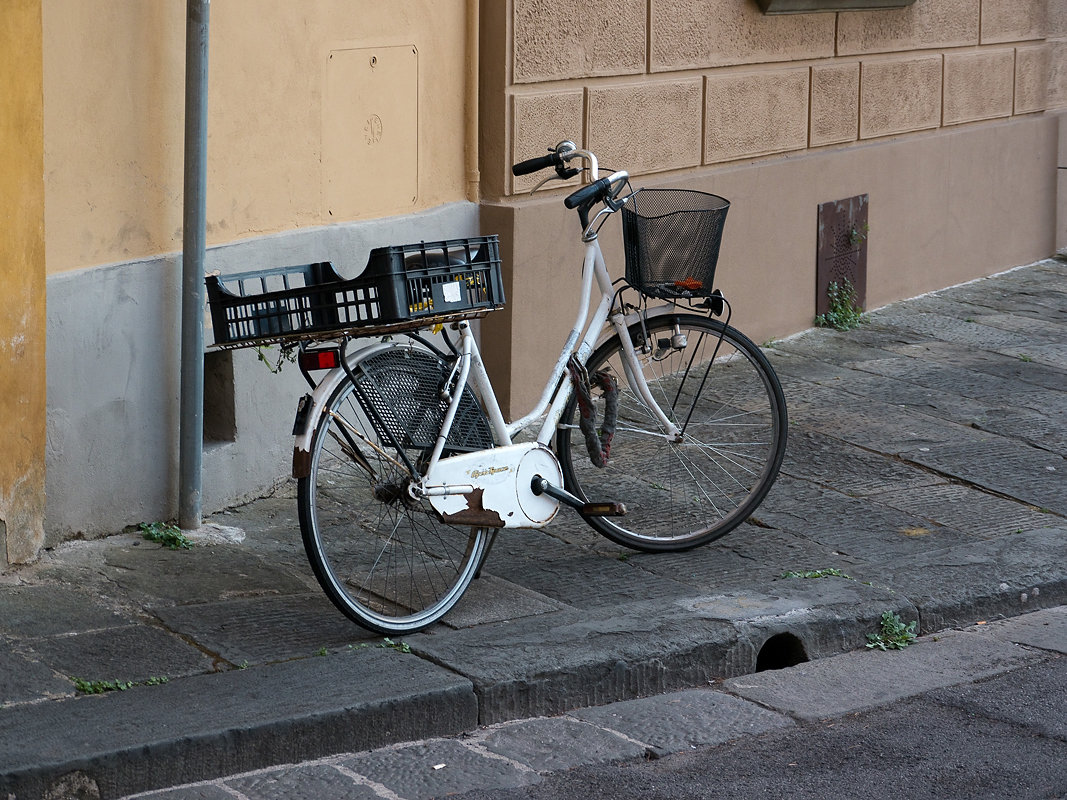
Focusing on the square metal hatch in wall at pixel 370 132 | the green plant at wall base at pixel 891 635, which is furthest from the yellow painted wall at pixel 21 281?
the green plant at wall base at pixel 891 635

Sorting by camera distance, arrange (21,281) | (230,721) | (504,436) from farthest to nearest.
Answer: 1. (504,436)
2. (21,281)
3. (230,721)

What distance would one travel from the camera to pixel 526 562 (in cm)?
499

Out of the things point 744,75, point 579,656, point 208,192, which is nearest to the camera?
point 579,656

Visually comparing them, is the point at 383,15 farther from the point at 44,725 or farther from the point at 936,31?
the point at 936,31

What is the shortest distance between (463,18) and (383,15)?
21.1 inches

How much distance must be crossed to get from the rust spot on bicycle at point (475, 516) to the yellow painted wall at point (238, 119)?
1503 millimetres

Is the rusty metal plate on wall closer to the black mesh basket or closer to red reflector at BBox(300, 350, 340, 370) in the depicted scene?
the black mesh basket

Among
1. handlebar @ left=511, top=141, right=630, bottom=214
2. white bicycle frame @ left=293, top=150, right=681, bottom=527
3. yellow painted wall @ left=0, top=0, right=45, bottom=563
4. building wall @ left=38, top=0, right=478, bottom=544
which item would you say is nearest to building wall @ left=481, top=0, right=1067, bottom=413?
building wall @ left=38, top=0, right=478, bottom=544

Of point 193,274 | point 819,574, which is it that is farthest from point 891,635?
point 193,274

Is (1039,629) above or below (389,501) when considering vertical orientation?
below

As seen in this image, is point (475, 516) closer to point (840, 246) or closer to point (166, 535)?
point (166, 535)

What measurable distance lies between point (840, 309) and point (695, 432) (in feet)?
11.8

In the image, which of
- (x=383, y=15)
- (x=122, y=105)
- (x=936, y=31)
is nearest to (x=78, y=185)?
(x=122, y=105)

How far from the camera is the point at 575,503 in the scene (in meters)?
4.75
